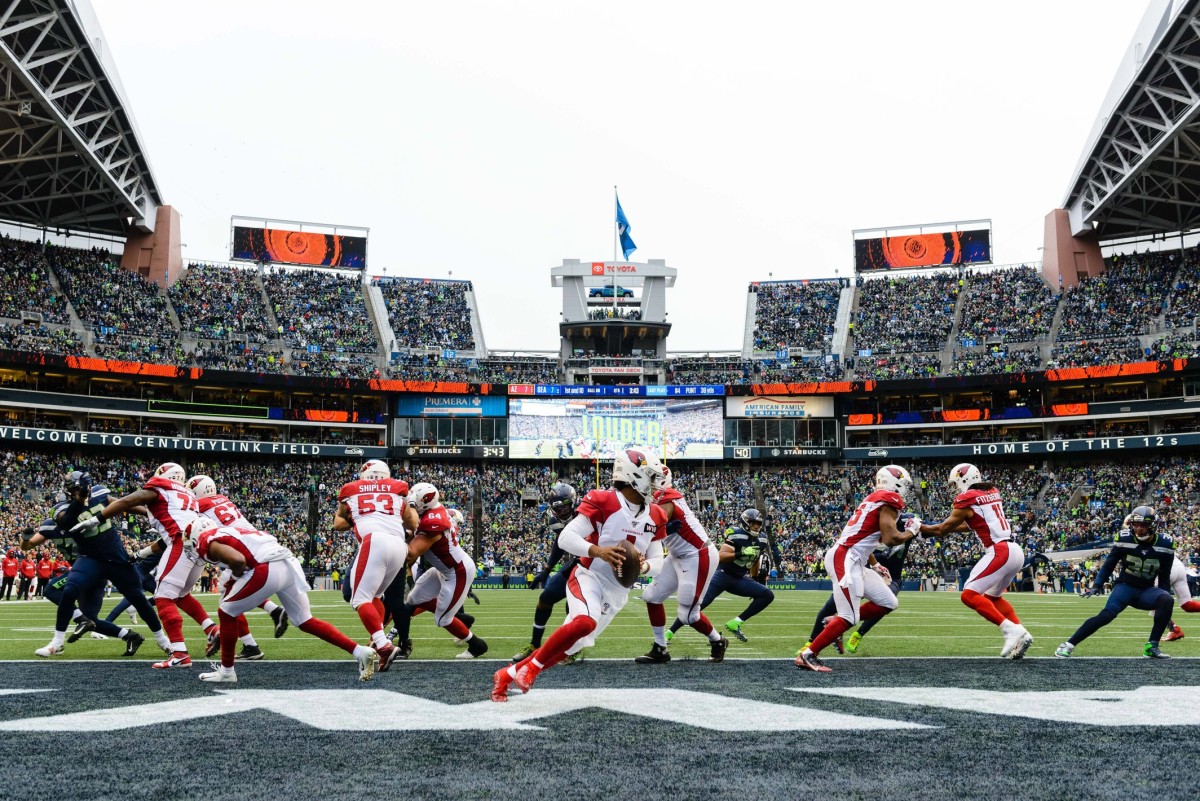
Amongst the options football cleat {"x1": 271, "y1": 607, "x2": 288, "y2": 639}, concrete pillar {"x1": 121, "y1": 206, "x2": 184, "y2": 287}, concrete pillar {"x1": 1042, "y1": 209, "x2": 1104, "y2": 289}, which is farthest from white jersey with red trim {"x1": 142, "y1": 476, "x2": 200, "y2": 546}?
concrete pillar {"x1": 1042, "y1": 209, "x2": 1104, "y2": 289}

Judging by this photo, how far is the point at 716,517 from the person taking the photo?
54469 millimetres

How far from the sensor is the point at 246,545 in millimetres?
8836

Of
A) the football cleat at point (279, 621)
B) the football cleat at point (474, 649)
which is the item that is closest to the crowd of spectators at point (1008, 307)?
the football cleat at point (279, 621)

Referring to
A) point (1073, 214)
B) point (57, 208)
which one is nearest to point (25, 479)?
point (57, 208)

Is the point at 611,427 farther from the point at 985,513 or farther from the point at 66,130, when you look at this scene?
the point at 985,513

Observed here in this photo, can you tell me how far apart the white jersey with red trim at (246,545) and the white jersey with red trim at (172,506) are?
1.95 metres

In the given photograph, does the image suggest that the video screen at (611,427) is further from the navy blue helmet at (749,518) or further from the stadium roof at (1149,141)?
the navy blue helmet at (749,518)

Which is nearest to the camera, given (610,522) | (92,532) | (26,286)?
(610,522)

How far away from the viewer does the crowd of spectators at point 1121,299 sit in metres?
56.0

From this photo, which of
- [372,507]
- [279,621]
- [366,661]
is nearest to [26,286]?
[279,621]

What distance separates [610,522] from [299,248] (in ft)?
212

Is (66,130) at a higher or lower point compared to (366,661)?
higher

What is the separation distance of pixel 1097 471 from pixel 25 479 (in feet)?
182

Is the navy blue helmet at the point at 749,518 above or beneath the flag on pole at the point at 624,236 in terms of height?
beneath
